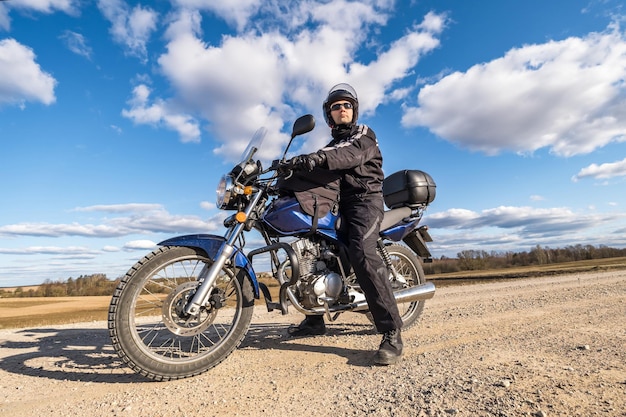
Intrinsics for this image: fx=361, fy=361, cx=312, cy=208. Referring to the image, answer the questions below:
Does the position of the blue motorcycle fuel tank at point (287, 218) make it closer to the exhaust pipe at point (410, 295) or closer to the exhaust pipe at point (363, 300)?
the exhaust pipe at point (363, 300)

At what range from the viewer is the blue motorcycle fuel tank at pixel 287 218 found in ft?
11.9

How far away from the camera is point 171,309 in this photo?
3.21 metres

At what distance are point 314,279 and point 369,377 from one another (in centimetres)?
114

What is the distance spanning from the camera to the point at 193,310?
315cm

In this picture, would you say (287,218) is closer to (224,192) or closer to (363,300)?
(224,192)

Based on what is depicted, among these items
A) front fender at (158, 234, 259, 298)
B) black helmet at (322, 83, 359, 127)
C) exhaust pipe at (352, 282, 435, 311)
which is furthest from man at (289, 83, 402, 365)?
front fender at (158, 234, 259, 298)

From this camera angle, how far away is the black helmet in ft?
13.8

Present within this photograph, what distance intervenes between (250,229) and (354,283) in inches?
51.8

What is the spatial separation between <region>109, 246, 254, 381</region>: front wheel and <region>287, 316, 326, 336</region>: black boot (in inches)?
47.4

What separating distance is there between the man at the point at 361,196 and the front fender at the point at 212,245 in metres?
1.00

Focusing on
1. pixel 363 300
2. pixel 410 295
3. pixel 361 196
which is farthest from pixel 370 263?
pixel 410 295

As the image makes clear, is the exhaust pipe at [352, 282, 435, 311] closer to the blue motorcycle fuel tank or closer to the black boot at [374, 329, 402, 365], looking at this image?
the black boot at [374, 329, 402, 365]

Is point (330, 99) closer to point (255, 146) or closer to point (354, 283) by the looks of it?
point (255, 146)

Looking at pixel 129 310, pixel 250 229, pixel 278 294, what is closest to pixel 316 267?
pixel 278 294
